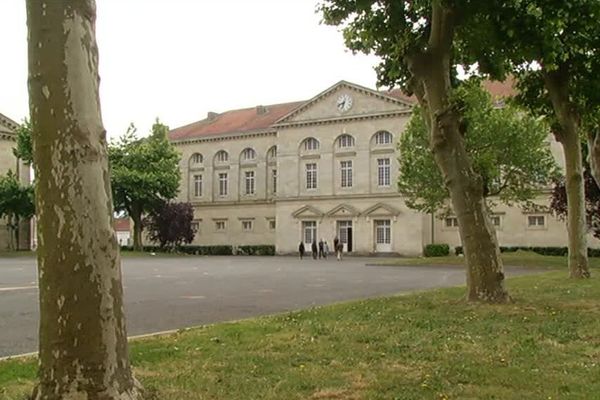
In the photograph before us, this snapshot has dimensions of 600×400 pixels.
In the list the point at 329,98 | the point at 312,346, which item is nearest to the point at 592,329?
the point at 312,346

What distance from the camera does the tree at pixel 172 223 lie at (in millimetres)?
67625

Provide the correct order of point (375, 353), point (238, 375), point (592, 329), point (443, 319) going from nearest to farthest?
1. point (238, 375)
2. point (375, 353)
3. point (592, 329)
4. point (443, 319)

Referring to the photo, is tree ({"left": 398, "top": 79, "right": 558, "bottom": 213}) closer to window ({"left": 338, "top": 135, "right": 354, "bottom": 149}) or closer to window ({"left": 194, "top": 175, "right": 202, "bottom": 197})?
window ({"left": 338, "top": 135, "right": 354, "bottom": 149})

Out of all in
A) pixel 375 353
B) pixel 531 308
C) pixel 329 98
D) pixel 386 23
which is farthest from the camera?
pixel 329 98

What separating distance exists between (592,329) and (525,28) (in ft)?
19.3

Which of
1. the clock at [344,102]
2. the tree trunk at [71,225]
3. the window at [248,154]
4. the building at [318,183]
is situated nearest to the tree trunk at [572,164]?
the tree trunk at [71,225]

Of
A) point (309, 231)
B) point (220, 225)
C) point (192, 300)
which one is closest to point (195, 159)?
point (220, 225)

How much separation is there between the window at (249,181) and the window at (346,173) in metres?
12.5

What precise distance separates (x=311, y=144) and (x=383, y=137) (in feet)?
25.2

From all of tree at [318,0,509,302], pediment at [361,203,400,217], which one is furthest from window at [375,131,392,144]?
tree at [318,0,509,302]

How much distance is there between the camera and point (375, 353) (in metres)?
7.81

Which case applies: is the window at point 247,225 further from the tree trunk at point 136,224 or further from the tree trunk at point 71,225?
the tree trunk at point 71,225

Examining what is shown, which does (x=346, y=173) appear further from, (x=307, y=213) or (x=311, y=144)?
(x=307, y=213)

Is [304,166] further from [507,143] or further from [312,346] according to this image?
[312,346]
